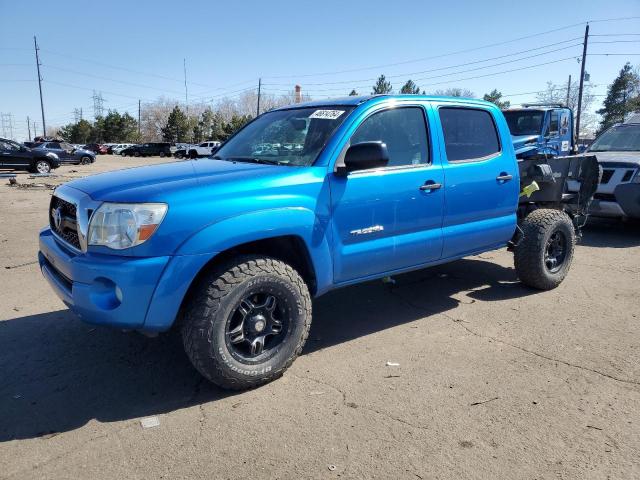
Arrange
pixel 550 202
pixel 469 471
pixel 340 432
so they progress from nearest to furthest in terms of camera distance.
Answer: pixel 469 471, pixel 340 432, pixel 550 202

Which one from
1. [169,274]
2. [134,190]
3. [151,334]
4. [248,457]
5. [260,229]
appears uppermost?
[134,190]

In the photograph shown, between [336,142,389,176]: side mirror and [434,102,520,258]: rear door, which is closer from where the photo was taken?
[336,142,389,176]: side mirror

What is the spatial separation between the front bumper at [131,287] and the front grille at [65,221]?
29 cm

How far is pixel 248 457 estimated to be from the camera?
2.48m

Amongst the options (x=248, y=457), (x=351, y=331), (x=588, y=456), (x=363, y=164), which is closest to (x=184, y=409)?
(x=248, y=457)

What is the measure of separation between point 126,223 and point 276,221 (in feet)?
2.92

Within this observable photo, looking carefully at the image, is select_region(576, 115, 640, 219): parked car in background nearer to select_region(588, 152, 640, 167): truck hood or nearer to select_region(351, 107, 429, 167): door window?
select_region(588, 152, 640, 167): truck hood

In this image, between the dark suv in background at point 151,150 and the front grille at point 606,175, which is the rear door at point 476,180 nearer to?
the front grille at point 606,175

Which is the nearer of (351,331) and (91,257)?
(91,257)

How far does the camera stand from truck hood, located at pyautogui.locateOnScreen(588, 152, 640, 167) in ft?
26.2

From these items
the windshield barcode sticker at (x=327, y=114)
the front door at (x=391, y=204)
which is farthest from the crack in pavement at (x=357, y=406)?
the windshield barcode sticker at (x=327, y=114)

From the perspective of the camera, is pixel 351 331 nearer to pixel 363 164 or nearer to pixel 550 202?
pixel 363 164

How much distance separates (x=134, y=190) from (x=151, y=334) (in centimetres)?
88

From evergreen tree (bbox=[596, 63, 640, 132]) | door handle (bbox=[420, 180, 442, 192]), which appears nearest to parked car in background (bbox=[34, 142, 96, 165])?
door handle (bbox=[420, 180, 442, 192])
